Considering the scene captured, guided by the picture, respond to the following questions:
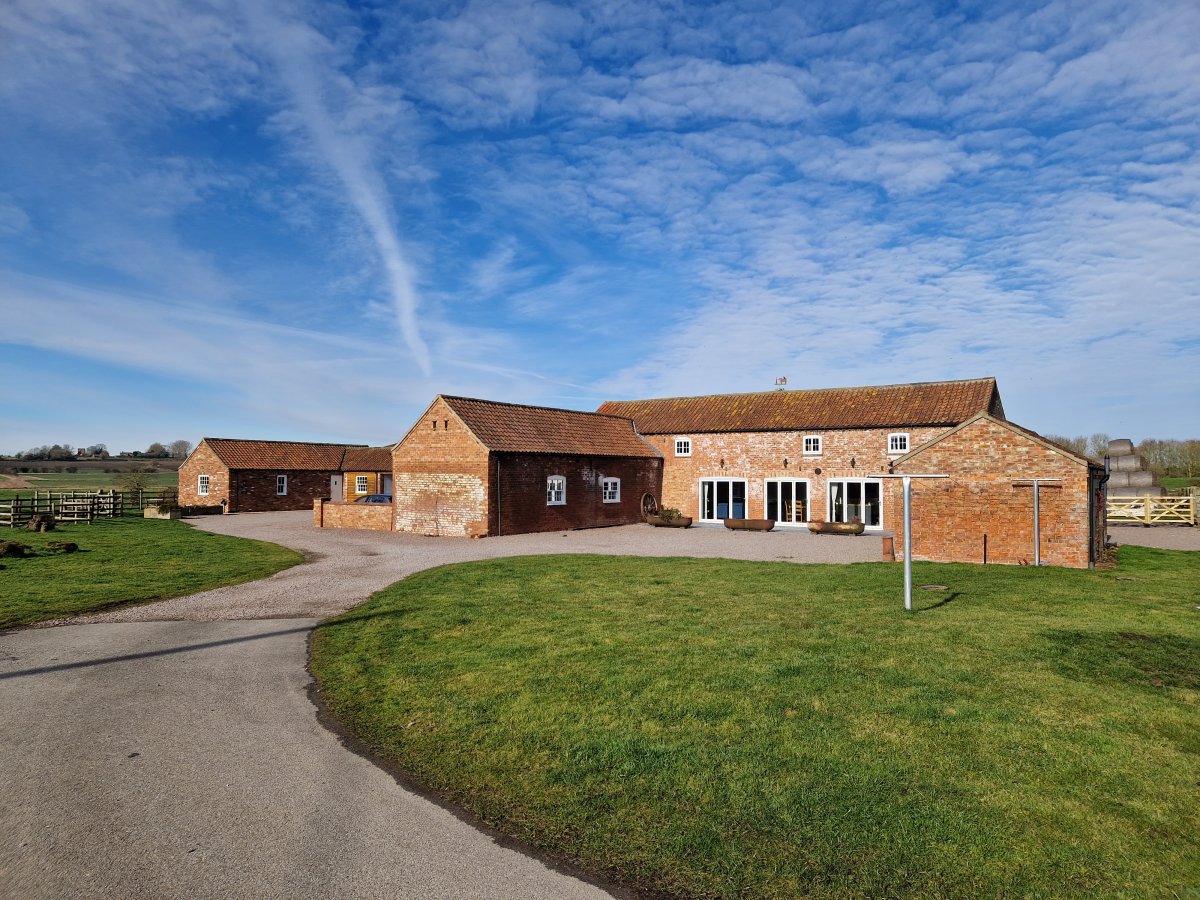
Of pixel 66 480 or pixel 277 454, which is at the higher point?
pixel 277 454

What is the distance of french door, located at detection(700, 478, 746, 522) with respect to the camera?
35.3 metres

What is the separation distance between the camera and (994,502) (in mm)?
19188

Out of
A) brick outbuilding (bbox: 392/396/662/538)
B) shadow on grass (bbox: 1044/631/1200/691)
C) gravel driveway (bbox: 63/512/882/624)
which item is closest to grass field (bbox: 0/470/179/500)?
gravel driveway (bbox: 63/512/882/624)

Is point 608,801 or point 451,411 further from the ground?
point 451,411

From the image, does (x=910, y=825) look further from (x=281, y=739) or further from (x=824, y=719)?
(x=281, y=739)

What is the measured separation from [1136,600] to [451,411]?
916 inches

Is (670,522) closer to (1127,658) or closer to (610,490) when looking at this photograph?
(610,490)

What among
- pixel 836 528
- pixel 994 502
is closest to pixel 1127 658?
pixel 994 502

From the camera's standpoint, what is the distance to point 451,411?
28.9m

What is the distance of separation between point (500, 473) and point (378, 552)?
6955 millimetres

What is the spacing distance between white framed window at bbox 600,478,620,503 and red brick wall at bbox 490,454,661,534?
0.70ft

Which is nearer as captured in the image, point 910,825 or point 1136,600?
point 910,825

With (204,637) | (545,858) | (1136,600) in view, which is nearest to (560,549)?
(204,637)

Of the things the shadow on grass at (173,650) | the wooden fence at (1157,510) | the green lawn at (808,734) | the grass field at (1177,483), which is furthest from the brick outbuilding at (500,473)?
the grass field at (1177,483)
